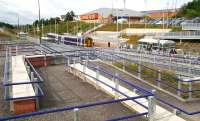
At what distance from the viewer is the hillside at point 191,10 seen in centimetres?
9101

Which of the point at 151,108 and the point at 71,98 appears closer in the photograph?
the point at 151,108

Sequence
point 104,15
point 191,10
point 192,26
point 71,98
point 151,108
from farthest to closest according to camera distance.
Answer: point 104,15, point 191,10, point 192,26, point 71,98, point 151,108

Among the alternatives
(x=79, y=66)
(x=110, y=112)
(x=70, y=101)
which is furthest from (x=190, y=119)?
(x=79, y=66)

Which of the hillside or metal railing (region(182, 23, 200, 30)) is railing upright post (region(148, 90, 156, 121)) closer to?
metal railing (region(182, 23, 200, 30))

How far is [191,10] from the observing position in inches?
3716

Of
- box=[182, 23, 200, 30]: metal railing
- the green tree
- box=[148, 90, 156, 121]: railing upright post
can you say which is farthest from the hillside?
box=[148, 90, 156, 121]: railing upright post

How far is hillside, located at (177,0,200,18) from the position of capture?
299 ft

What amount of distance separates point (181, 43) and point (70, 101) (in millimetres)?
42842

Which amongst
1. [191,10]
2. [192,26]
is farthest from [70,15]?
[192,26]

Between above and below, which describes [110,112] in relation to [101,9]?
below

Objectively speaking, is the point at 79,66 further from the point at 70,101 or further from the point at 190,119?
the point at 190,119

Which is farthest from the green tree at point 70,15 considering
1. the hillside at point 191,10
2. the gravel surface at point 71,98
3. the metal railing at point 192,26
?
the gravel surface at point 71,98

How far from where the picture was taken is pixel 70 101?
11.9 metres

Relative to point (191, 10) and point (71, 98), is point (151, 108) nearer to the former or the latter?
point (71, 98)
